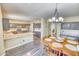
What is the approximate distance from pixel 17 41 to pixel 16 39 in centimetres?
4

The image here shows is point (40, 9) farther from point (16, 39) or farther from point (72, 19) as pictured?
point (16, 39)

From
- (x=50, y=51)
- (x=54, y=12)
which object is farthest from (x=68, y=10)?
(x=50, y=51)

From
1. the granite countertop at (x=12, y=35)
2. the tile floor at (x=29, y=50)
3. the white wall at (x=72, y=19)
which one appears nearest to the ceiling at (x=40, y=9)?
the white wall at (x=72, y=19)

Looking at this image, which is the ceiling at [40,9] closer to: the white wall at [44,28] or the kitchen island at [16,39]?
the white wall at [44,28]

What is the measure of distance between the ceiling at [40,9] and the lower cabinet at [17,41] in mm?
415

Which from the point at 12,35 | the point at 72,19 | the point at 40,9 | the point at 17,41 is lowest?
the point at 17,41

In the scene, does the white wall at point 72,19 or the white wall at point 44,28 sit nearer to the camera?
the white wall at point 72,19

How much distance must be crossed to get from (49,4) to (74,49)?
2.65 feet

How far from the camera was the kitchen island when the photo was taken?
1.34 metres

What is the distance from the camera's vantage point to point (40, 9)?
4.38ft

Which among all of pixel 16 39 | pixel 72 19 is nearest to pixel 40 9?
pixel 72 19

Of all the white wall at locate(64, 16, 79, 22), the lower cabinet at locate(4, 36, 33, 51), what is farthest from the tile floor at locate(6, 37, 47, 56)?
the white wall at locate(64, 16, 79, 22)

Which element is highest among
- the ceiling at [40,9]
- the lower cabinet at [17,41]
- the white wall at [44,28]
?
the ceiling at [40,9]

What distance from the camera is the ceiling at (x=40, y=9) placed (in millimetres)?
1277
